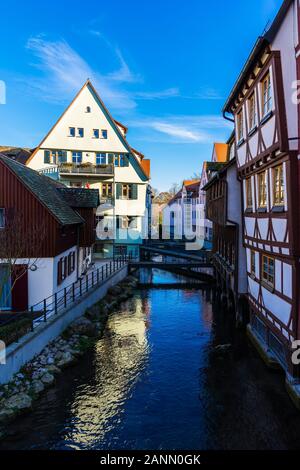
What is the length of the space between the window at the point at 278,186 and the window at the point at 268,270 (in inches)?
96.0

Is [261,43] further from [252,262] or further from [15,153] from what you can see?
[15,153]

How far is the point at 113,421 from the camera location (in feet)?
31.8

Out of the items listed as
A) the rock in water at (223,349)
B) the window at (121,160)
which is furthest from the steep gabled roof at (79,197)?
the rock in water at (223,349)

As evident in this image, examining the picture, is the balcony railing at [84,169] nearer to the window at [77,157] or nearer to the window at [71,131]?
the window at [77,157]

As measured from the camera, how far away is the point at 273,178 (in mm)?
11680

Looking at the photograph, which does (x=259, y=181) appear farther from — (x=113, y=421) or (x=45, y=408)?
(x=45, y=408)

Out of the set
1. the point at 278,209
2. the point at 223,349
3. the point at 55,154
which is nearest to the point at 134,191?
the point at 55,154

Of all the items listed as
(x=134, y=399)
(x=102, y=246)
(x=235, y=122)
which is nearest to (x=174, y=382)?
(x=134, y=399)

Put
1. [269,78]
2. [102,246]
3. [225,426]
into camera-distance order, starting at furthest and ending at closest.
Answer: [102,246] < [269,78] < [225,426]

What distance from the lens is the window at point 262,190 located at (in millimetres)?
12906

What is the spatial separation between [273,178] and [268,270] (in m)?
3.77

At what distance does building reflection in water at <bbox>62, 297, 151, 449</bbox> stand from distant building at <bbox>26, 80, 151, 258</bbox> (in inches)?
617
